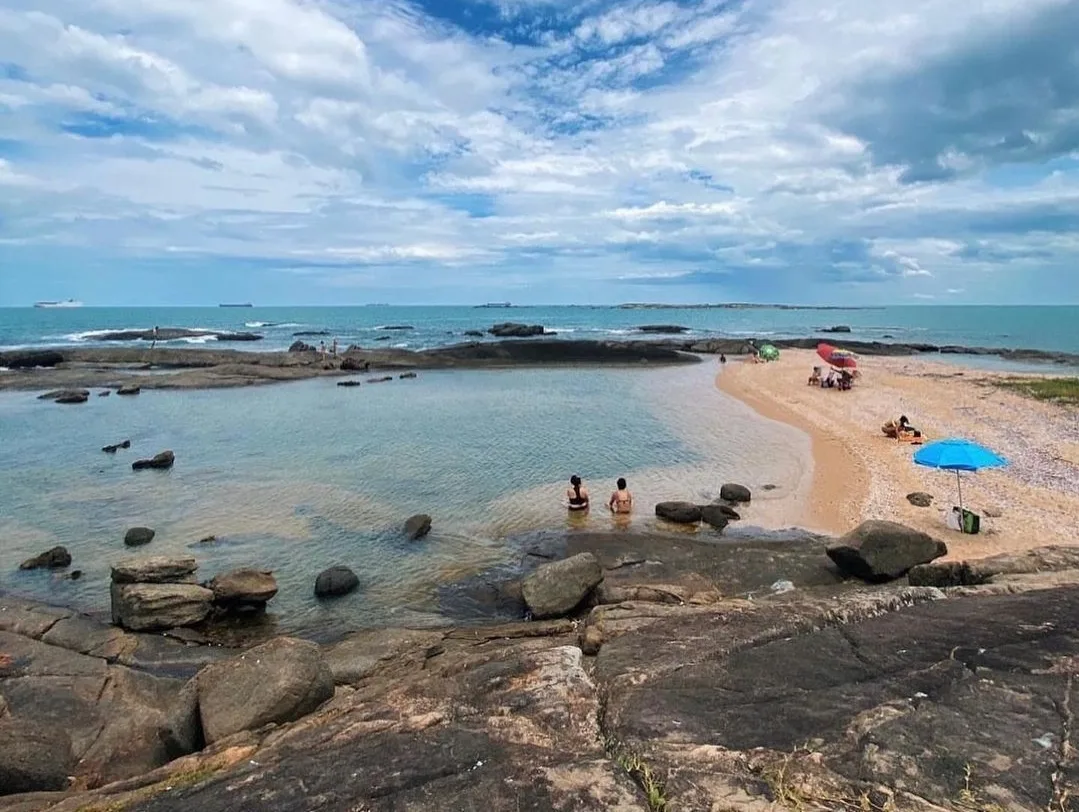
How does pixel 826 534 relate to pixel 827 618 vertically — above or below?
below

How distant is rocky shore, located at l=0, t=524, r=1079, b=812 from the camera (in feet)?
16.5

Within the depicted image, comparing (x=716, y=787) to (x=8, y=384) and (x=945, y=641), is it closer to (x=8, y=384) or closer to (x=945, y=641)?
(x=945, y=641)

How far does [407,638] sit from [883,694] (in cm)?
747

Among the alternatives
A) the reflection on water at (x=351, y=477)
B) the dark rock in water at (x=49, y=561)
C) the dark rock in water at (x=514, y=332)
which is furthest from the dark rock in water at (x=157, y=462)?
the dark rock in water at (x=514, y=332)

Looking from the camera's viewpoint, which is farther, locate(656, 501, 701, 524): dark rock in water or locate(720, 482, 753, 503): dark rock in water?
locate(720, 482, 753, 503): dark rock in water

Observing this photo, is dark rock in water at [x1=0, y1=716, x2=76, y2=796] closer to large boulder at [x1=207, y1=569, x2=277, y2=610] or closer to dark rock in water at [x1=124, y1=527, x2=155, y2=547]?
large boulder at [x1=207, y1=569, x2=277, y2=610]

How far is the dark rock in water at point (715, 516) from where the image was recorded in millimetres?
17225

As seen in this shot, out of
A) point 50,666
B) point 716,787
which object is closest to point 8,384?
point 50,666

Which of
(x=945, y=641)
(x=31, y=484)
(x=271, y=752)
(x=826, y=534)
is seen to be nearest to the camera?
(x=271, y=752)

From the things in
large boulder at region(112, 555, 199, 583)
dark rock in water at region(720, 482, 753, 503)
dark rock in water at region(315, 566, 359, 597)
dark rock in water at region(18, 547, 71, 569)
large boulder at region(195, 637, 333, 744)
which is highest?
large boulder at region(195, 637, 333, 744)

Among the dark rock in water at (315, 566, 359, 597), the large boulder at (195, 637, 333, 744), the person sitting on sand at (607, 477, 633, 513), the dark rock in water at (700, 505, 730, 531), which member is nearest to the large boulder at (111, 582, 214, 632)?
the dark rock in water at (315, 566, 359, 597)

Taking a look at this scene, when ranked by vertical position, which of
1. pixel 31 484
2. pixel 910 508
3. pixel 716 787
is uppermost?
pixel 716 787

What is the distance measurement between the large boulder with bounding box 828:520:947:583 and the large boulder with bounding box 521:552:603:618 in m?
4.93

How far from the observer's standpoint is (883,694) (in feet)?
20.0
